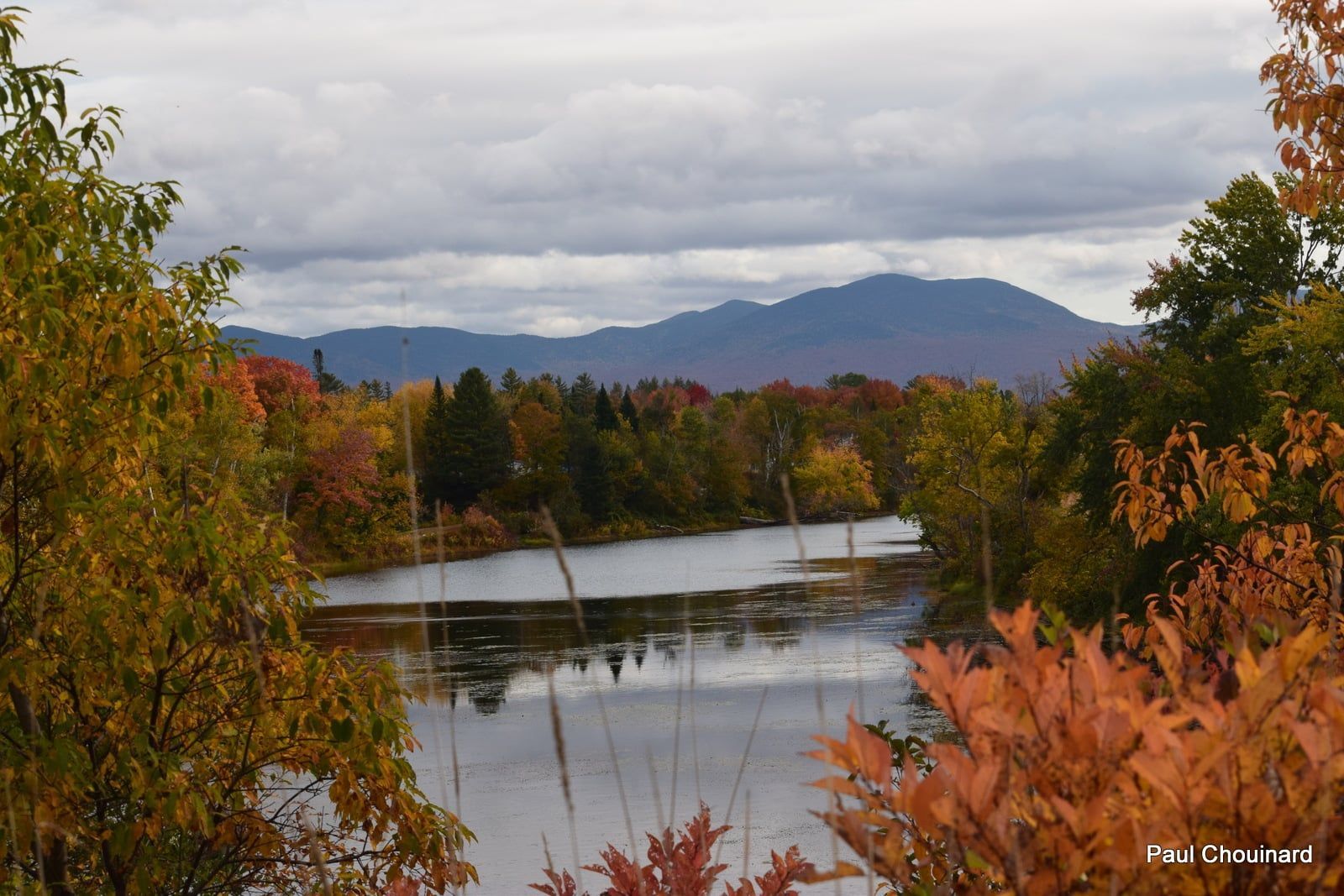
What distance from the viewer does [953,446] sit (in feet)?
131

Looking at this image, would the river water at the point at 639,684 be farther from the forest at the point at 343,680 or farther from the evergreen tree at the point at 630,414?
the evergreen tree at the point at 630,414

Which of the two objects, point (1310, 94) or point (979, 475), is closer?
point (1310, 94)

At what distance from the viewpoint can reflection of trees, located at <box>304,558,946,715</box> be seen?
2739 cm

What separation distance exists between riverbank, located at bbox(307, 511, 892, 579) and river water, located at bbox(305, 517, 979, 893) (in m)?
4.33

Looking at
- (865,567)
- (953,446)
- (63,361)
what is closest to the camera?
(63,361)

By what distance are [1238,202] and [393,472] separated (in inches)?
1808

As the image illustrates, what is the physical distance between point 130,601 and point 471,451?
67.4 meters

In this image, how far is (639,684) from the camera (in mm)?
25062

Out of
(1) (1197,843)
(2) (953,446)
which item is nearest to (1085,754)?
(1) (1197,843)

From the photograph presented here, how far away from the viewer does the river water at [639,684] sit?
45.7ft

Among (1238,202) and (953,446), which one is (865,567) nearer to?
(953,446)

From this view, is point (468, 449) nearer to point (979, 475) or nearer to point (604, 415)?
point (604, 415)

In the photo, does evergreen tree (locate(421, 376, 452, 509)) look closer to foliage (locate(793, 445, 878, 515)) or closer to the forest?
foliage (locate(793, 445, 878, 515))

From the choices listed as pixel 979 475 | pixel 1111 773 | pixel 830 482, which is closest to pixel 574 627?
pixel 979 475
